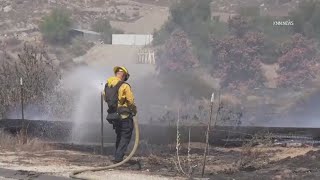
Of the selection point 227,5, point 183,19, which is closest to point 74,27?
point 227,5

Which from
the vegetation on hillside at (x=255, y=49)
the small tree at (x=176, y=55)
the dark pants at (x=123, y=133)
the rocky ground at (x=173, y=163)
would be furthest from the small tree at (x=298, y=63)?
the dark pants at (x=123, y=133)

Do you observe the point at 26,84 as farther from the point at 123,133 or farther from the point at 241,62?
the point at 241,62

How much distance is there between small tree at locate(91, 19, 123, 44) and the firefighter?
4948cm

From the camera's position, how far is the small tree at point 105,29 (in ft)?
198

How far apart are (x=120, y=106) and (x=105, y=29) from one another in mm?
54348

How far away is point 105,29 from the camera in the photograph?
6306 centimetres

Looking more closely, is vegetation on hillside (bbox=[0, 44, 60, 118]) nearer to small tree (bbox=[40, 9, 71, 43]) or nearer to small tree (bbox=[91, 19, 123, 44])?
small tree (bbox=[91, 19, 123, 44])

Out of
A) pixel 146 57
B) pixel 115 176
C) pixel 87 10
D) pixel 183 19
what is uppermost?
pixel 87 10

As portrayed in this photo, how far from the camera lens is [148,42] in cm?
5006

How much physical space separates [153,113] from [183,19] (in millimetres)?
20333

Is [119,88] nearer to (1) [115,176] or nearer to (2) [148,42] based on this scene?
(1) [115,176]

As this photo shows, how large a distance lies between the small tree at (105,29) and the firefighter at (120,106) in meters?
49.5

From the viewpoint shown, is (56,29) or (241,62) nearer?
(241,62)

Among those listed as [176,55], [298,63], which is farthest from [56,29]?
[298,63]
